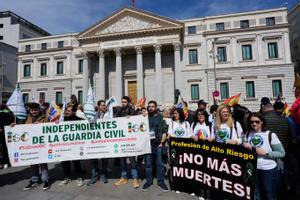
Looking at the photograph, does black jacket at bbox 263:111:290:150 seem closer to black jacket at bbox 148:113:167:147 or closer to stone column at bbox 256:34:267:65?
black jacket at bbox 148:113:167:147

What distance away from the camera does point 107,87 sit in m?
34.8

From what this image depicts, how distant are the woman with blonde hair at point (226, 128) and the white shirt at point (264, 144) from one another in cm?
38

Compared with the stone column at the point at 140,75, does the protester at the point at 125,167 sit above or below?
below

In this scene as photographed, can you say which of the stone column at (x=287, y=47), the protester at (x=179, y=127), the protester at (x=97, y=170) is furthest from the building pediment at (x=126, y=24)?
the protester at (x=179, y=127)

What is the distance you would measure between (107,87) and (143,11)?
40.9ft

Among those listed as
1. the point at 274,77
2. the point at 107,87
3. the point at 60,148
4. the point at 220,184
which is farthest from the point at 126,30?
the point at 220,184

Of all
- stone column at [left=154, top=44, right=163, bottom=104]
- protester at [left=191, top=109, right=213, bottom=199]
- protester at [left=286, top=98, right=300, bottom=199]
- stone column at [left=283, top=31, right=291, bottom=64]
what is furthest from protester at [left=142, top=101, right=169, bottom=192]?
stone column at [left=283, top=31, right=291, bottom=64]

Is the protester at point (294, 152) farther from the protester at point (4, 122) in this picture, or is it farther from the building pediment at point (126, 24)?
the building pediment at point (126, 24)

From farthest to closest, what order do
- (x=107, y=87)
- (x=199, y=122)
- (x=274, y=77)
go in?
(x=107, y=87), (x=274, y=77), (x=199, y=122)

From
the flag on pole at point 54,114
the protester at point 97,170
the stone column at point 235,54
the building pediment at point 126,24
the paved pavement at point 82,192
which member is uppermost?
the building pediment at point 126,24

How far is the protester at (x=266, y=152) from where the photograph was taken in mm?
3895

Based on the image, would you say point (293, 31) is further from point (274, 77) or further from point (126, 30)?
point (126, 30)

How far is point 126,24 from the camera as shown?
32.4 metres

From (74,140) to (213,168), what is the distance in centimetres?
366
